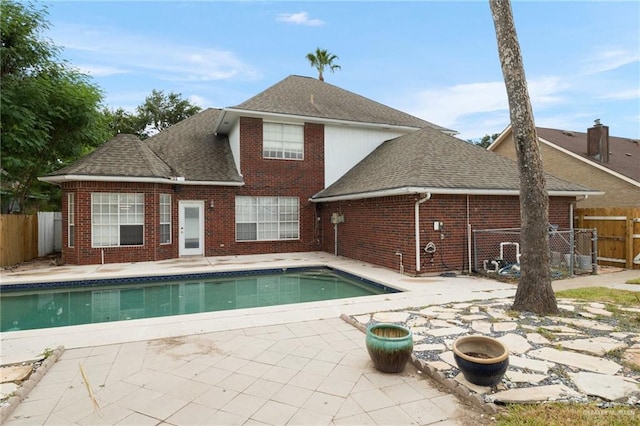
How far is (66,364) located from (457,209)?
9.17m

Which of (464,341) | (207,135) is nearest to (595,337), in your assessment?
(464,341)

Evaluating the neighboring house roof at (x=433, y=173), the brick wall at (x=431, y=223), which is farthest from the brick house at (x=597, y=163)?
the brick wall at (x=431, y=223)

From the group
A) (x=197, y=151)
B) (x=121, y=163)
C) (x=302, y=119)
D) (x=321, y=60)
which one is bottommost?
(x=121, y=163)

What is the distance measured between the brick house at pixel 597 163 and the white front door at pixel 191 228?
48.4 feet

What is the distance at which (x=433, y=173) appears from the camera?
9992mm

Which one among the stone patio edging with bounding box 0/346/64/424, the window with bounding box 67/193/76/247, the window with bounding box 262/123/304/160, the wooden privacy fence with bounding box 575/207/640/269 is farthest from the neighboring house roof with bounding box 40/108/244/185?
A: the wooden privacy fence with bounding box 575/207/640/269

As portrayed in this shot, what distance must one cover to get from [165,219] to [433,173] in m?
9.57

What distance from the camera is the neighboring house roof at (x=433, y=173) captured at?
960 centimetres

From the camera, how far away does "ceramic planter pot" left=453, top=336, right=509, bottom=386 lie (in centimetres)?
326

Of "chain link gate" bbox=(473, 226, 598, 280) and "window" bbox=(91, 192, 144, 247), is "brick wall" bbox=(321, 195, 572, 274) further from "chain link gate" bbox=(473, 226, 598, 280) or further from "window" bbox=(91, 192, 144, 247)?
"window" bbox=(91, 192, 144, 247)

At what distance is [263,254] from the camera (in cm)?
1445

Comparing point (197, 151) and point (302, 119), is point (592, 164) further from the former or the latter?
point (197, 151)

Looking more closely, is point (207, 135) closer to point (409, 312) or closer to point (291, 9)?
point (291, 9)

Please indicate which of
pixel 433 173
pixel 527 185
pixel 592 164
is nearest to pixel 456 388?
pixel 527 185
